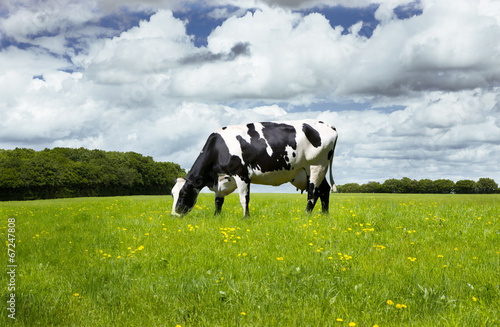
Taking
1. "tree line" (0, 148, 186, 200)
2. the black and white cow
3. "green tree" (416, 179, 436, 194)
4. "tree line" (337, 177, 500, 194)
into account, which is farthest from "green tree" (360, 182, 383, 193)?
the black and white cow

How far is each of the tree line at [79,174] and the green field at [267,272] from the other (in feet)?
202

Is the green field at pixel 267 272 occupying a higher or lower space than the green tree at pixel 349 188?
lower

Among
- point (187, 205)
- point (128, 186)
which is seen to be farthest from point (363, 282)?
point (128, 186)

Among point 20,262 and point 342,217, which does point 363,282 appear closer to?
point 342,217

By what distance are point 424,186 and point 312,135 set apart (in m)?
49.3

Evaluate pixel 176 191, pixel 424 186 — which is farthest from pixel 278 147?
pixel 424 186

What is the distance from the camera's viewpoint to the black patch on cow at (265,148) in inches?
497

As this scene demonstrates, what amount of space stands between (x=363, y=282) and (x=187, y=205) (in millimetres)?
8008

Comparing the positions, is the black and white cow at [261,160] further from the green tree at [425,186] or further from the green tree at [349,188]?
the green tree at [425,186]

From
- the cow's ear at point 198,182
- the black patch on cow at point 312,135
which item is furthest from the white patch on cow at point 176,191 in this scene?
the black patch on cow at point 312,135

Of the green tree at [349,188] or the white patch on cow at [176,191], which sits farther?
the green tree at [349,188]

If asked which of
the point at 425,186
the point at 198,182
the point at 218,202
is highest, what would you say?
the point at 425,186

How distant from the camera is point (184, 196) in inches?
520

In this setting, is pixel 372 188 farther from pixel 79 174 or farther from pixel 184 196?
pixel 79 174
